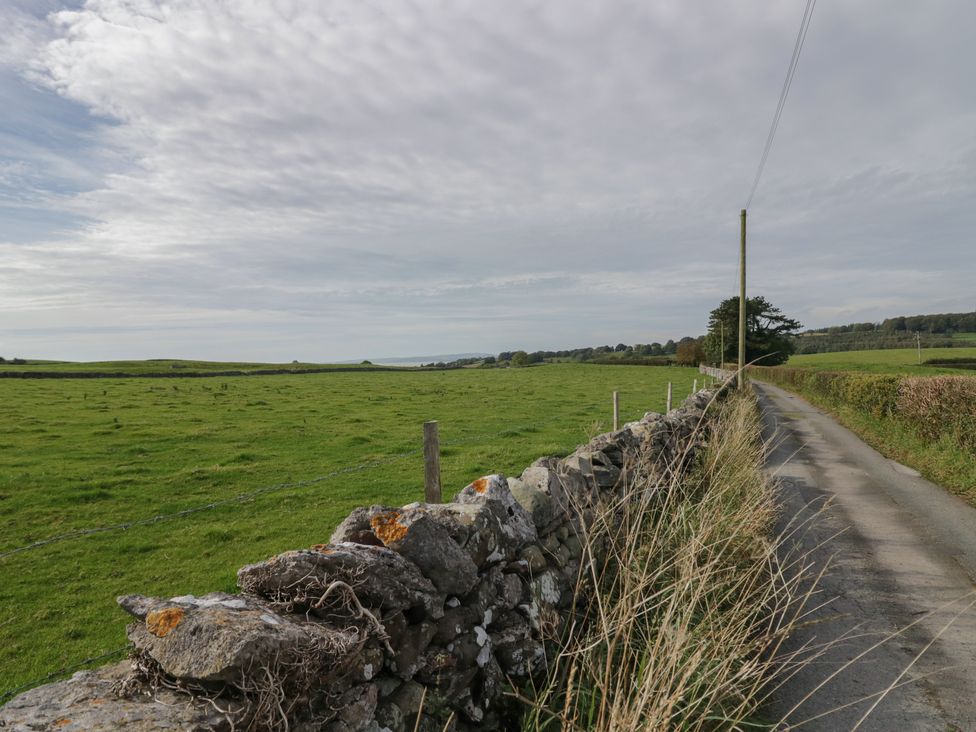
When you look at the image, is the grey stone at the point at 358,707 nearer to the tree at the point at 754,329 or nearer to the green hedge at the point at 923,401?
the green hedge at the point at 923,401

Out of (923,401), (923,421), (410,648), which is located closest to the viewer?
(410,648)

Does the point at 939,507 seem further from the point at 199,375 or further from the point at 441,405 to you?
the point at 199,375

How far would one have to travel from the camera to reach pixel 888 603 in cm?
571

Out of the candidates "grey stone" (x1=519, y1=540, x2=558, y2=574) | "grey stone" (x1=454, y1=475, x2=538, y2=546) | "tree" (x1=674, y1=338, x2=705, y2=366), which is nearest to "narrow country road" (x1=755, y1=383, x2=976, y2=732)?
"grey stone" (x1=519, y1=540, x2=558, y2=574)

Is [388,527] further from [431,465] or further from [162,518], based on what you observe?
[162,518]

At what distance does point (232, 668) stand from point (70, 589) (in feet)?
19.5

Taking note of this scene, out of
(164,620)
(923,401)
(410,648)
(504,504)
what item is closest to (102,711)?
(164,620)

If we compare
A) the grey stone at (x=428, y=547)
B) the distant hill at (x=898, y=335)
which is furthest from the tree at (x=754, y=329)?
the grey stone at (x=428, y=547)

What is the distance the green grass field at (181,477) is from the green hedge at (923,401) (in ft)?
22.9

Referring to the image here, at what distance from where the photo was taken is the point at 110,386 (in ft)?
102

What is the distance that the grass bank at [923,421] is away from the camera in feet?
36.6

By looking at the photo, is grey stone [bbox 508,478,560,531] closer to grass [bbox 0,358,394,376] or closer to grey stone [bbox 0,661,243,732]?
grey stone [bbox 0,661,243,732]

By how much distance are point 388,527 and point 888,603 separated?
5499 millimetres

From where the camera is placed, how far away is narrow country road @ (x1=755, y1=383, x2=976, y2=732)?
4.07 meters
